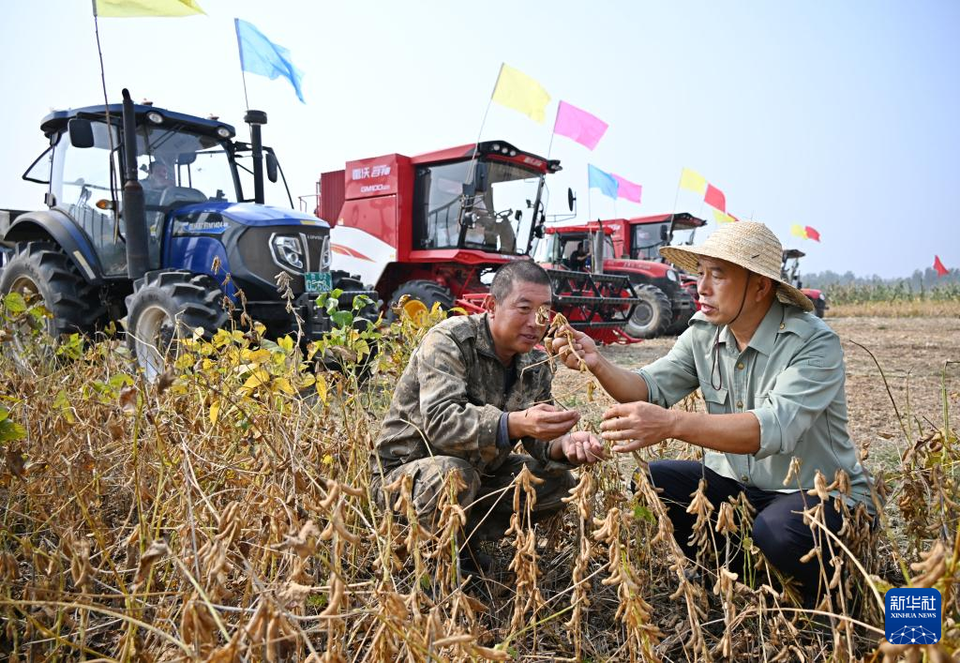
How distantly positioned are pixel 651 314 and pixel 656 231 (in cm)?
305

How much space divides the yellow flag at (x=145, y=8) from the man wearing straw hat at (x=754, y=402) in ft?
12.0

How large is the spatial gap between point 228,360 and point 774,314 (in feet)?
6.90

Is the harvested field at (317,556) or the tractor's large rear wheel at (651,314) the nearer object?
the harvested field at (317,556)

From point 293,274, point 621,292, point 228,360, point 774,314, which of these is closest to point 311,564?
point 228,360

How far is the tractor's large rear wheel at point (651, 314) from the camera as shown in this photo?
11.5 m

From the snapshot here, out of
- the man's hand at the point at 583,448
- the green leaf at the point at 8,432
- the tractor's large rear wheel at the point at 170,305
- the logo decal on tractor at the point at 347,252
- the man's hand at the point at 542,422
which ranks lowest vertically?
the man's hand at the point at 583,448

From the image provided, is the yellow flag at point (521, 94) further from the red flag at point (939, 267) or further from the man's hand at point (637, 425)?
the red flag at point (939, 267)

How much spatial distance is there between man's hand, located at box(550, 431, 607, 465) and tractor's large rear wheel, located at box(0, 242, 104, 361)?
492 centimetres

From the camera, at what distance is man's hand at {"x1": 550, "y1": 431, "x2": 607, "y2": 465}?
190 cm

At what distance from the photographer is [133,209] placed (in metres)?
5.04

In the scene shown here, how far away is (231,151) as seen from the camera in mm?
6133

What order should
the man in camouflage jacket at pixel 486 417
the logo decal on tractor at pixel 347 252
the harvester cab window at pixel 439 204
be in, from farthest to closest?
1. the logo decal on tractor at pixel 347 252
2. the harvester cab window at pixel 439 204
3. the man in camouflage jacket at pixel 486 417

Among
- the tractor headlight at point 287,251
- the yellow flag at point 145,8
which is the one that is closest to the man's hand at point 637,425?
the yellow flag at point 145,8

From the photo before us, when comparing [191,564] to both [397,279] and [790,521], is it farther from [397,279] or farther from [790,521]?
[397,279]
